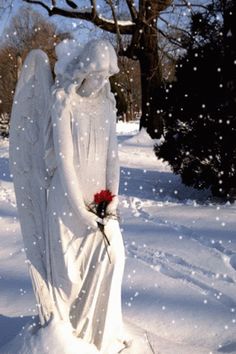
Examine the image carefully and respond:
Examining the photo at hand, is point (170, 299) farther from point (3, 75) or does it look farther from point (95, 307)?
point (3, 75)

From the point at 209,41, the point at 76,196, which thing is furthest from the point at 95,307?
the point at 209,41

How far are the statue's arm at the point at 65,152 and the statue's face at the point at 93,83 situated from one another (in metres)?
0.12

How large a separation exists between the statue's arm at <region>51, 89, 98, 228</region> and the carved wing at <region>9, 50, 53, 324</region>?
0.42 ft

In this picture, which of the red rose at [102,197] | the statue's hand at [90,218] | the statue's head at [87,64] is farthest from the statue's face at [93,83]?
the statue's hand at [90,218]

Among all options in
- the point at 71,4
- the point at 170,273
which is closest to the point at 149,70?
the point at 71,4

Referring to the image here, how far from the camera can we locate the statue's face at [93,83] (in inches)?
101

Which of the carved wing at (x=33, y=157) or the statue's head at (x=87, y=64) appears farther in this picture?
the carved wing at (x=33, y=157)

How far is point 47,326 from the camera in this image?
2.69 meters

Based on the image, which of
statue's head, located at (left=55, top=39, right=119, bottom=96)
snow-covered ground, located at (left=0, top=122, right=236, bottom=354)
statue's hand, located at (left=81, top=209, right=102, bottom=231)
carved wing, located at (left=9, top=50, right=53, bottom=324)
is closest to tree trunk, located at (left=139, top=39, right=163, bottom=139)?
snow-covered ground, located at (left=0, top=122, right=236, bottom=354)

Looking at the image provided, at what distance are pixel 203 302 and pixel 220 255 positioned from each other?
113 centimetres

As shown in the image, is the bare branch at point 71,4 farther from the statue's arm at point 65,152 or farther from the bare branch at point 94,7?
the statue's arm at point 65,152

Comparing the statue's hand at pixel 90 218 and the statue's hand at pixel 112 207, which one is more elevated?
the statue's hand at pixel 112 207

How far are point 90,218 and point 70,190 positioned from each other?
189mm

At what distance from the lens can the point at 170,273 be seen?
458 centimetres
